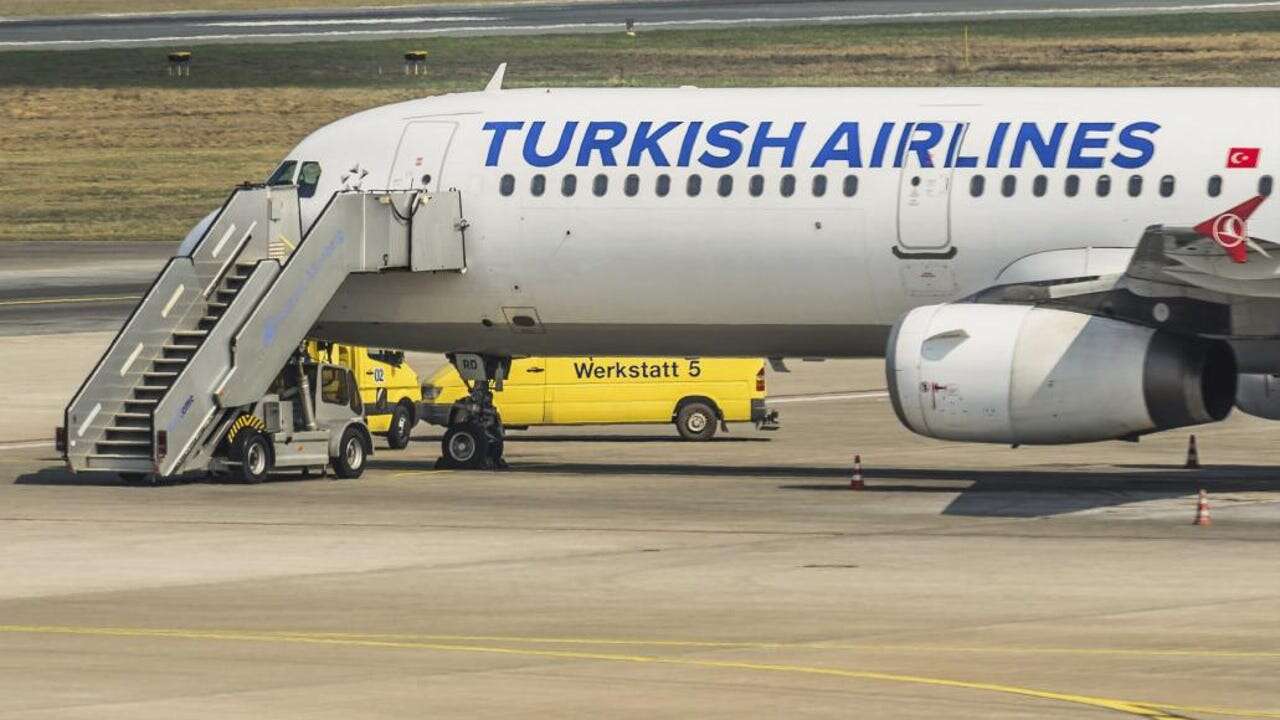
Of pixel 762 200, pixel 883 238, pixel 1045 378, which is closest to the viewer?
pixel 1045 378

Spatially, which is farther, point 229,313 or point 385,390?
→ point 385,390

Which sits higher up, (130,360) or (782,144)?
(782,144)

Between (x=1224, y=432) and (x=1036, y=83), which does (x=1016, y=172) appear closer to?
(x=1224, y=432)

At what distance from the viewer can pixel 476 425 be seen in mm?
41812

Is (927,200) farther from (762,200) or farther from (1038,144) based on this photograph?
(762,200)

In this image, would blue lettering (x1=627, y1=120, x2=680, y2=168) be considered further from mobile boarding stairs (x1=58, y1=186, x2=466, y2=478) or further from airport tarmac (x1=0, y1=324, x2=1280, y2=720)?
airport tarmac (x1=0, y1=324, x2=1280, y2=720)

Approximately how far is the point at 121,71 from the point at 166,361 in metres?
73.0

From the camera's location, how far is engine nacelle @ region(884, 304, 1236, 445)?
34.7 metres

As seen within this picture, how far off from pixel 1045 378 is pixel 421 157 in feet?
36.2

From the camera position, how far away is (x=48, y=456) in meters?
44.4

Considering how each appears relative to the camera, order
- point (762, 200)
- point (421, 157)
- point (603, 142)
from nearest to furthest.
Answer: point (762, 200) → point (603, 142) → point (421, 157)

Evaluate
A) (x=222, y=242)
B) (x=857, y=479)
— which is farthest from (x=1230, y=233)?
(x=222, y=242)

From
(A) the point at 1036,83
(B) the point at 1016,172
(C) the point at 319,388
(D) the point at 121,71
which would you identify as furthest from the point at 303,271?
(D) the point at 121,71

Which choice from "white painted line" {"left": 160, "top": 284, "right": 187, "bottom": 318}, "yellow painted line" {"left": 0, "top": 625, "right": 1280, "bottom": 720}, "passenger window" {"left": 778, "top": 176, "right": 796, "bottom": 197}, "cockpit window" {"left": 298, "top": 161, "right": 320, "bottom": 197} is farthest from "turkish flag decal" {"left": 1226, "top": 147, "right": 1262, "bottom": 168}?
"yellow painted line" {"left": 0, "top": 625, "right": 1280, "bottom": 720}
